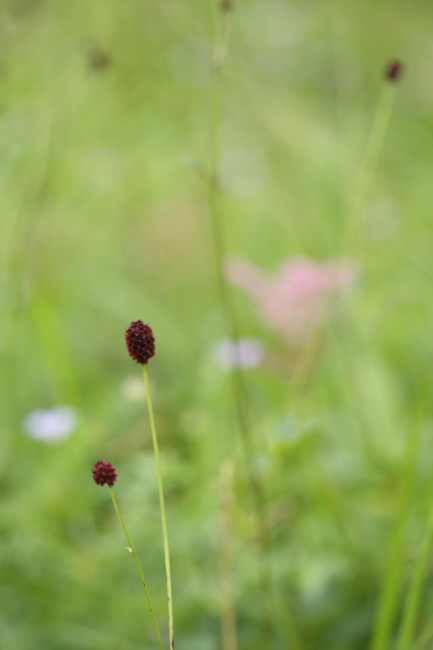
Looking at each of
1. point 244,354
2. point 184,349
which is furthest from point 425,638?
point 184,349

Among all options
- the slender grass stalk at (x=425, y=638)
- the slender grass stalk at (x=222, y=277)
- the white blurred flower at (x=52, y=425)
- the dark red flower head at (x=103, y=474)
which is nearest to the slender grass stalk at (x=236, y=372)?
the slender grass stalk at (x=222, y=277)

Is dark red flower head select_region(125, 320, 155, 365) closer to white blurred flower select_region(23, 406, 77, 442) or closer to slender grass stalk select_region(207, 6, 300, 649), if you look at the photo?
slender grass stalk select_region(207, 6, 300, 649)

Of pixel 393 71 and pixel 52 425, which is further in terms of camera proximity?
pixel 52 425

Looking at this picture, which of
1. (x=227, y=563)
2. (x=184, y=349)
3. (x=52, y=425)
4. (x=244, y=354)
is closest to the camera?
(x=227, y=563)

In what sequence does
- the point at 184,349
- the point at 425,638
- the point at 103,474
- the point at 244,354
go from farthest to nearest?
1. the point at 184,349
2. the point at 244,354
3. the point at 425,638
4. the point at 103,474

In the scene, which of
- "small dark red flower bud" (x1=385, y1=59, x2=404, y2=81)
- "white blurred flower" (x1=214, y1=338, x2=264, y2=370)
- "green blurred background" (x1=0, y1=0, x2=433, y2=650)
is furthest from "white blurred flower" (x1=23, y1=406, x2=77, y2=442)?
"small dark red flower bud" (x1=385, y1=59, x2=404, y2=81)

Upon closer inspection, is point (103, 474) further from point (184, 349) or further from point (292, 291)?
point (184, 349)
